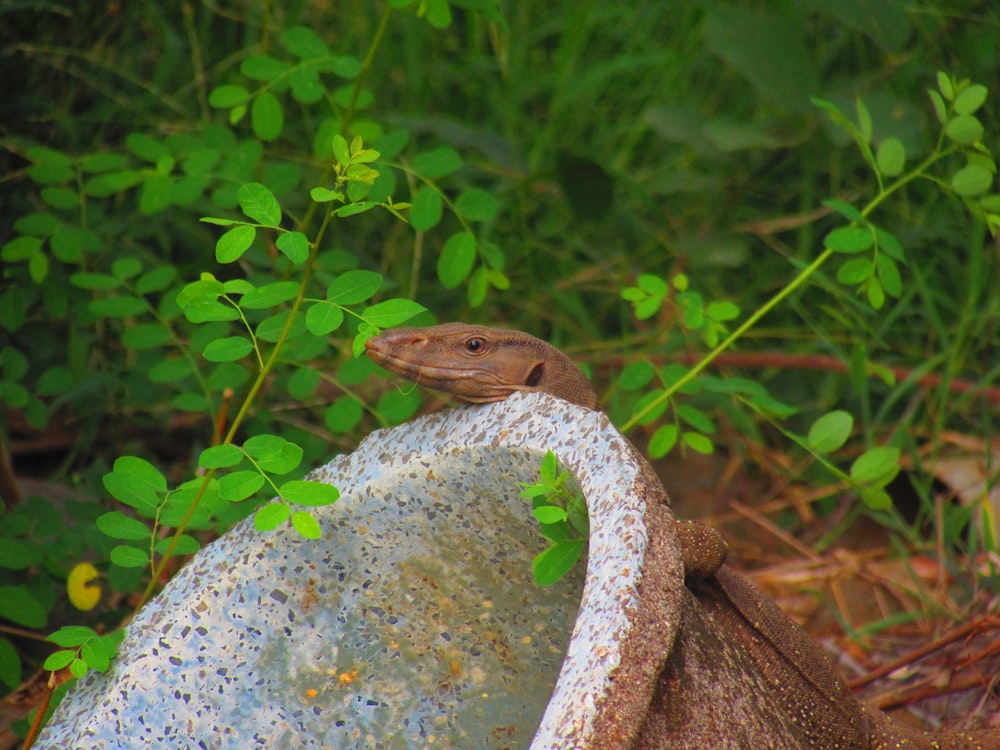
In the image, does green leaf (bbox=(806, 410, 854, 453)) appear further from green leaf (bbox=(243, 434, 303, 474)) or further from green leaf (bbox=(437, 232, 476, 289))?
green leaf (bbox=(243, 434, 303, 474))

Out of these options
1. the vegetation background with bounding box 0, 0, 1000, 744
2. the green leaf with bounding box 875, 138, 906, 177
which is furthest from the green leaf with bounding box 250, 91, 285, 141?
the green leaf with bounding box 875, 138, 906, 177

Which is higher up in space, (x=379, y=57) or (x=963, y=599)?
(x=379, y=57)

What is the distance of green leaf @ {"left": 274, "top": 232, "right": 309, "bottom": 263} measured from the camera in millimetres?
1746

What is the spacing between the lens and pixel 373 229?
438 centimetres

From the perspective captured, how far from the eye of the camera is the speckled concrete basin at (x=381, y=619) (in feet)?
5.84

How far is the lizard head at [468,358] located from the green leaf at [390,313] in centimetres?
25

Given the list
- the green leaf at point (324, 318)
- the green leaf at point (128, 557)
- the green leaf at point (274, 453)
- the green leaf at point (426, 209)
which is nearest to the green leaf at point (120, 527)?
the green leaf at point (128, 557)

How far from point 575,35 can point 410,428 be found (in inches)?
99.4

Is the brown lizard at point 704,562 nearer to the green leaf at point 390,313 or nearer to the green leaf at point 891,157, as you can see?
the green leaf at point 390,313

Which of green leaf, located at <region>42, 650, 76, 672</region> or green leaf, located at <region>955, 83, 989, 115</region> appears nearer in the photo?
green leaf, located at <region>42, 650, 76, 672</region>

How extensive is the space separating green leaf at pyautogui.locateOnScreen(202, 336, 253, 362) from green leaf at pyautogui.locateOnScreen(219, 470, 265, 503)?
0.65ft

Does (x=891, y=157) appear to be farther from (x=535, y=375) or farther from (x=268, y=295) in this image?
(x=268, y=295)

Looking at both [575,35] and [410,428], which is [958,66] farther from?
[410,428]

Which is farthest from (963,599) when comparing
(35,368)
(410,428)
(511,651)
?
(35,368)
